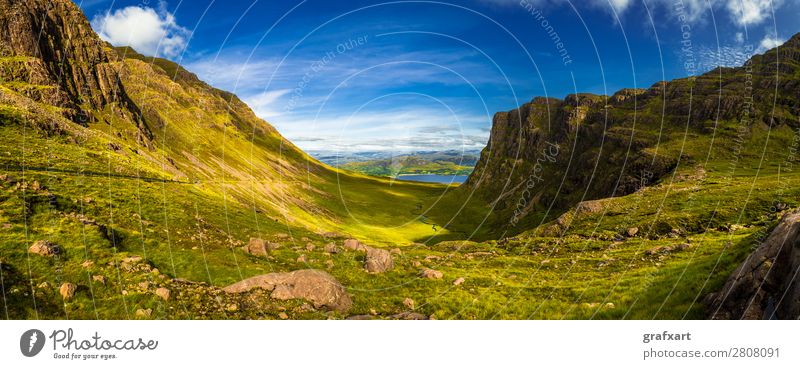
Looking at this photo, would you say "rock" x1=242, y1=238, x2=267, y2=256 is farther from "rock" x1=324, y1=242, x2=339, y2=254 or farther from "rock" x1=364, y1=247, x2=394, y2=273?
"rock" x1=364, y1=247, x2=394, y2=273

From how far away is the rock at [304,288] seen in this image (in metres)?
18.5

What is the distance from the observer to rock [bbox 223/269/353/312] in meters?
18.5

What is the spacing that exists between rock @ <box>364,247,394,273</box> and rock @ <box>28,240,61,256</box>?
1854cm

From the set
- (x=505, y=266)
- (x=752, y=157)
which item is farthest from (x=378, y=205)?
(x=505, y=266)

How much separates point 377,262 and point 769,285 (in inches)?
845

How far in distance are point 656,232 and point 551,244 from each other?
13.0 m

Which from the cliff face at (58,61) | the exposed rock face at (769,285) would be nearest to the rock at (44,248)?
the exposed rock face at (769,285)

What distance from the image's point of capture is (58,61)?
3863 inches

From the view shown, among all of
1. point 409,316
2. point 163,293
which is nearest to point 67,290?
point 163,293

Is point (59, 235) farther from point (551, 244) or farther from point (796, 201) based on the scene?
point (796, 201)

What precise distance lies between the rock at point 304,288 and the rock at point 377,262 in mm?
6775
